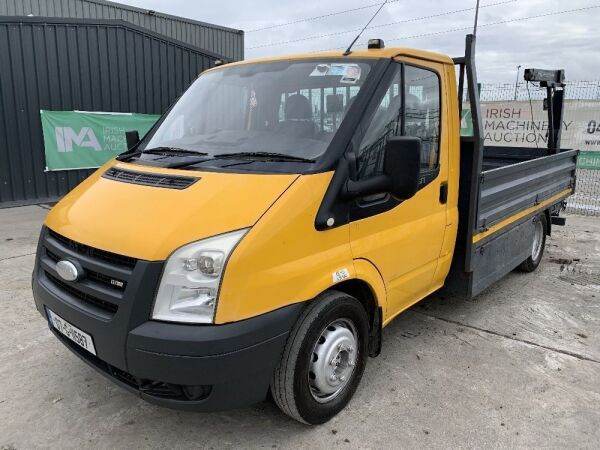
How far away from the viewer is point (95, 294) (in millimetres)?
2438

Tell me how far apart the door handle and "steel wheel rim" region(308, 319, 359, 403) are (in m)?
1.21

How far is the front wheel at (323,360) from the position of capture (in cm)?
254

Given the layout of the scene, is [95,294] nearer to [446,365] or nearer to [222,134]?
[222,134]

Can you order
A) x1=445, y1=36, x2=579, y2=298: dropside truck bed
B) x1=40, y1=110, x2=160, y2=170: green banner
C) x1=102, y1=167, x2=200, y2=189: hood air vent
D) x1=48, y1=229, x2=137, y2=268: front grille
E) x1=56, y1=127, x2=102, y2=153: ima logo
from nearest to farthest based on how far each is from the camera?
x1=48, y1=229, x2=137, y2=268: front grille
x1=102, y1=167, x2=200, y2=189: hood air vent
x1=445, y1=36, x2=579, y2=298: dropside truck bed
x1=40, y1=110, x2=160, y2=170: green banner
x1=56, y1=127, x2=102, y2=153: ima logo

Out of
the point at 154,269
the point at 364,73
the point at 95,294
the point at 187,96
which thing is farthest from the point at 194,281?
the point at 187,96

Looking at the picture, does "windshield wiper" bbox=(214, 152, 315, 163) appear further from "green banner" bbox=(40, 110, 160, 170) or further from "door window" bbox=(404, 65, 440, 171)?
"green banner" bbox=(40, 110, 160, 170)

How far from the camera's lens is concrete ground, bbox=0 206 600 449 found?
9.03 feet

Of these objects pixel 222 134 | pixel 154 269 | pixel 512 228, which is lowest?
pixel 512 228

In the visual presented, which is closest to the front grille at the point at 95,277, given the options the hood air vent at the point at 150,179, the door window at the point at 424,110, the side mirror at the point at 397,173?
the hood air vent at the point at 150,179

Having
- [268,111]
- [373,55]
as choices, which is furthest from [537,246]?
[268,111]

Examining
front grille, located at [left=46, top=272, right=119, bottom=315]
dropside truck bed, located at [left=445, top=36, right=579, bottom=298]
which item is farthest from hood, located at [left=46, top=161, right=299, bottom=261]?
dropside truck bed, located at [left=445, top=36, right=579, bottom=298]

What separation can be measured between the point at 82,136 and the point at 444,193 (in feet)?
28.0

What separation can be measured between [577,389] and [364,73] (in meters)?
2.49

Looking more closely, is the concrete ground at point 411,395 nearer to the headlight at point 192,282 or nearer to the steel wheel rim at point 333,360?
the steel wheel rim at point 333,360
